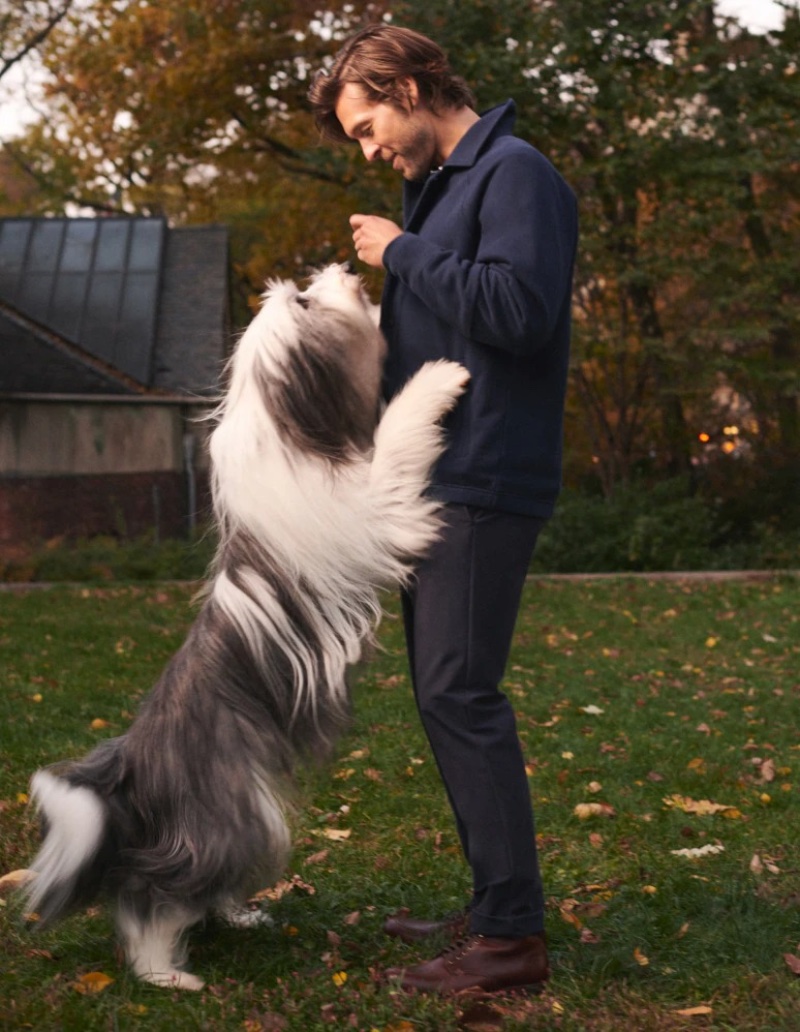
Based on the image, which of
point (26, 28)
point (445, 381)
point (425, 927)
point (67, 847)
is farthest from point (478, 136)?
point (26, 28)

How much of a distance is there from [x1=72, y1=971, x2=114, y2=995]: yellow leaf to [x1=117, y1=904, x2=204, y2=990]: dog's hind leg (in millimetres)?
76

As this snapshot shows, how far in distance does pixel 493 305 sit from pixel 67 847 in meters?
1.63

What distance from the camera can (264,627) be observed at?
10.6 feet

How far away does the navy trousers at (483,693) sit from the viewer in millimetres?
3182

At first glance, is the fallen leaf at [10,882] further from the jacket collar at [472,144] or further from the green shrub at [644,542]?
the green shrub at [644,542]

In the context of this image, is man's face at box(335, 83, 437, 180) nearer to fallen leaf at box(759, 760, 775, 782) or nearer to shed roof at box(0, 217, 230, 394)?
fallen leaf at box(759, 760, 775, 782)

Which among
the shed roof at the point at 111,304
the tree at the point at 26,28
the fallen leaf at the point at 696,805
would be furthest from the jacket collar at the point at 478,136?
the tree at the point at 26,28

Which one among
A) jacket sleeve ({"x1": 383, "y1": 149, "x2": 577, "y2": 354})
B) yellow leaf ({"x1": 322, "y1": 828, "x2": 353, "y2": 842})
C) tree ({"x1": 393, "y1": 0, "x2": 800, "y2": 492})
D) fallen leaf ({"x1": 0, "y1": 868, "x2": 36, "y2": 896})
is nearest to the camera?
jacket sleeve ({"x1": 383, "y1": 149, "x2": 577, "y2": 354})

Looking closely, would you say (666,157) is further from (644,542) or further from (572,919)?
(572,919)

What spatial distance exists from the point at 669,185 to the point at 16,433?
8.52m

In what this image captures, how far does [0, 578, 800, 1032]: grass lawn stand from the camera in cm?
326

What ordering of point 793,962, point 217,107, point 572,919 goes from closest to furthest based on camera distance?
point 793,962, point 572,919, point 217,107

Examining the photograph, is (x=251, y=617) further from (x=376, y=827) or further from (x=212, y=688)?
(x=376, y=827)

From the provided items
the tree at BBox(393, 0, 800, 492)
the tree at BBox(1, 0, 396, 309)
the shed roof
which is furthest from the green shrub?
the shed roof
